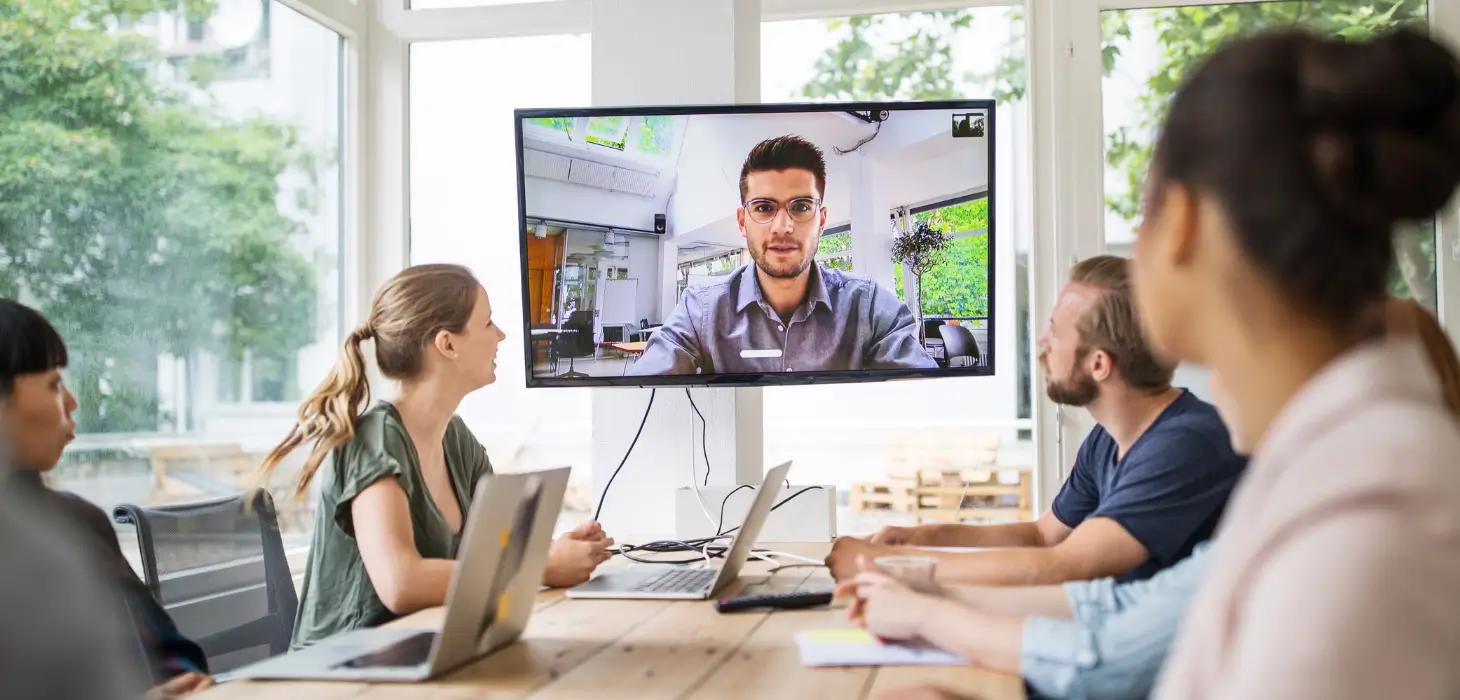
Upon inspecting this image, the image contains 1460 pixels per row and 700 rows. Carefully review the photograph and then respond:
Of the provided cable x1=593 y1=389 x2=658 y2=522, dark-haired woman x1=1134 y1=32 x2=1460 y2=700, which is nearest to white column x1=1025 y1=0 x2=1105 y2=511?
cable x1=593 y1=389 x2=658 y2=522

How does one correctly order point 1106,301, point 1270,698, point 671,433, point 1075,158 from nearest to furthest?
point 1270,698 → point 1106,301 → point 671,433 → point 1075,158

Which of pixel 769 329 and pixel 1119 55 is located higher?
pixel 1119 55

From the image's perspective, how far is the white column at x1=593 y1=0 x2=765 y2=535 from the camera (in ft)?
11.1

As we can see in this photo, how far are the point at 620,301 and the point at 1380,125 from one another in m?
2.58

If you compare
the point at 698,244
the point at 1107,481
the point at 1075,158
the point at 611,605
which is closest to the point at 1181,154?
the point at 611,605

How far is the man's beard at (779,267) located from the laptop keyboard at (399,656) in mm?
1694

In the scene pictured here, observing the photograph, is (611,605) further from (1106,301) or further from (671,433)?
(671,433)

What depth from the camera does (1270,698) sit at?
616 mm

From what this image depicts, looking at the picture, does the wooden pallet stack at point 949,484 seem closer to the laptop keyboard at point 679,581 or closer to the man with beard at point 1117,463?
the man with beard at point 1117,463

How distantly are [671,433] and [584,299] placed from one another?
18.9 inches

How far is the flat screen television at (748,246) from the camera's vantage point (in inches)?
125

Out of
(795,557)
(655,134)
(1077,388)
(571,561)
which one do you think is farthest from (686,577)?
(655,134)

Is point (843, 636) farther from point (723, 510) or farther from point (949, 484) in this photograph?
point (949, 484)

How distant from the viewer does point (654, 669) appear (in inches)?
60.6
